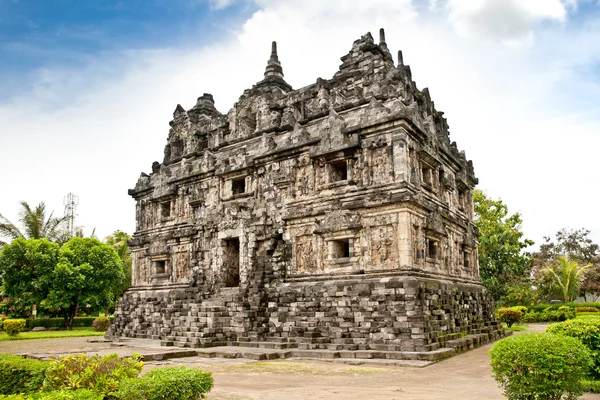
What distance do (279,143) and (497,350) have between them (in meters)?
13.7

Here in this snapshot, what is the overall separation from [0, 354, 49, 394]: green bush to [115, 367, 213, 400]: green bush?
2.10 m

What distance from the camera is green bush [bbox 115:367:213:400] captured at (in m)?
6.03

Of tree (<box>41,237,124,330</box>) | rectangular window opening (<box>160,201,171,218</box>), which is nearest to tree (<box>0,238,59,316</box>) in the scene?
tree (<box>41,237,124,330</box>)

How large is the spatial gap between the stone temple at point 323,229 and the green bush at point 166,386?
8359 millimetres

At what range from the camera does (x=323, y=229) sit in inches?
650

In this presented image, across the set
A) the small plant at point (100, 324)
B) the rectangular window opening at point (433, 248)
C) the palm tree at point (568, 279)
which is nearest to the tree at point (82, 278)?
the small plant at point (100, 324)

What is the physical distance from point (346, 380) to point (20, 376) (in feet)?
20.2

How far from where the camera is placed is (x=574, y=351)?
253 inches

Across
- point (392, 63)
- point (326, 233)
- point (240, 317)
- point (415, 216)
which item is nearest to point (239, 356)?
point (240, 317)

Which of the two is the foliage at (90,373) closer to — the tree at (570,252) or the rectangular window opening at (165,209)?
the rectangular window opening at (165,209)

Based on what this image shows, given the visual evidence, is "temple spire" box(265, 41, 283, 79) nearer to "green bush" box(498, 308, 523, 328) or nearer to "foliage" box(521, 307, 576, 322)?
"green bush" box(498, 308, 523, 328)

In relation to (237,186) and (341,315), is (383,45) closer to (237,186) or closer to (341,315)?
(237,186)

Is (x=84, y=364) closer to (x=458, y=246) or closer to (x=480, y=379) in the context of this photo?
(x=480, y=379)

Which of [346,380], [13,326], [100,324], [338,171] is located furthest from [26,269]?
[346,380]
